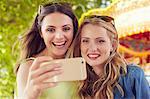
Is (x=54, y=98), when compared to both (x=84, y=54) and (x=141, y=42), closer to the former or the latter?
(x=84, y=54)

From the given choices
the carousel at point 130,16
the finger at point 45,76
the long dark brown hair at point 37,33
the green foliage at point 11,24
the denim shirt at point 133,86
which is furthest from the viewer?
the green foliage at point 11,24

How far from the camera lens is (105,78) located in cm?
86

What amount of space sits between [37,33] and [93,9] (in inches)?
32.6

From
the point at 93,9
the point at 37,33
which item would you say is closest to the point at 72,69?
the point at 37,33

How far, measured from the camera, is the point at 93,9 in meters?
1.79

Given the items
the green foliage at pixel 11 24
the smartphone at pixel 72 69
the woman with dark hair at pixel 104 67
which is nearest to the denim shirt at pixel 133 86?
the woman with dark hair at pixel 104 67

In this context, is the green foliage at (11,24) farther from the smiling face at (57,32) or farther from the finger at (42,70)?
the finger at (42,70)

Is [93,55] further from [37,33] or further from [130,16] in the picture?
[130,16]

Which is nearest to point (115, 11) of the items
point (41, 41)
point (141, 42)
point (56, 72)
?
point (141, 42)

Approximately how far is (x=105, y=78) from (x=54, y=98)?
12cm

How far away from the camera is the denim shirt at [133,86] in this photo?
825mm

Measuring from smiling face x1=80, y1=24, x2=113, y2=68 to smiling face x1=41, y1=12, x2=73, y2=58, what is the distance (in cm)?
5

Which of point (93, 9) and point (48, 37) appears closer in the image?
point (48, 37)

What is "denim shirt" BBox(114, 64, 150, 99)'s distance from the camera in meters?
0.83
